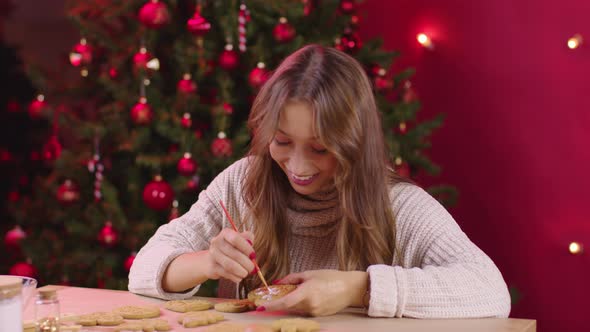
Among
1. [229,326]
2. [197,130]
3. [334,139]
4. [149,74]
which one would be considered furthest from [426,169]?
[229,326]

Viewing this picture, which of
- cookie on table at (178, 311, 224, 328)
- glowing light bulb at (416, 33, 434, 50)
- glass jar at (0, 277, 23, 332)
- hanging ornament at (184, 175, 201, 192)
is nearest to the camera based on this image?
glass jar at (0, 277, 23, 332)

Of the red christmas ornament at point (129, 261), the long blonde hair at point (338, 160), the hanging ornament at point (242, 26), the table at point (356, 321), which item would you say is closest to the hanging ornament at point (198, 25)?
the hanging ornament at point (242, 26)

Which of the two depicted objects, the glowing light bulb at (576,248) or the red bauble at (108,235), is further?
the glowing light bulb at (576,248)

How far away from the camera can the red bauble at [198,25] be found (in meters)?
2.65

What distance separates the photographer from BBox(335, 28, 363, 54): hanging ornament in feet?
9.69

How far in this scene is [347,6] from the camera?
2.96 meters

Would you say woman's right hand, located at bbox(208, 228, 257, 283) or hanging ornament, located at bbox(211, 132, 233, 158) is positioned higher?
hanging ornament, located at bbox(211, 132, 233, 158)

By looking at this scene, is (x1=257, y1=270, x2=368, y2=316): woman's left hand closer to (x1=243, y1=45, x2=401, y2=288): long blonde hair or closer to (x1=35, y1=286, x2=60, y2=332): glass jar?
(x1=243, y1=45, x2=401, y2=288): long blonde hair

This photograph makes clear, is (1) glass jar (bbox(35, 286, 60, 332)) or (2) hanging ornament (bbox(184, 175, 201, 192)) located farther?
(2) hanging ornament (bbox(184, 175, 201, 192))

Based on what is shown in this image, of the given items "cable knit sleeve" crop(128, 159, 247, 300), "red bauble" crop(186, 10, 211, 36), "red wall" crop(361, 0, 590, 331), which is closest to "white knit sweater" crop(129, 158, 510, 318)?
"cable knit sleeve" crop(128, 159, 247, 300)

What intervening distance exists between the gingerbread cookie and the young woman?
0.06 feet

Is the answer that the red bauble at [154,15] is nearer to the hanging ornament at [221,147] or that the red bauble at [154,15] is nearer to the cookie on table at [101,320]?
the hanging ornament at [221,147]

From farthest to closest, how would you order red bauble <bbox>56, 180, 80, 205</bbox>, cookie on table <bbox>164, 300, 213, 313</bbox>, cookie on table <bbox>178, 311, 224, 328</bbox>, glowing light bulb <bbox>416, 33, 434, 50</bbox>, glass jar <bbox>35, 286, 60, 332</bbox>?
glowing light bulb <bbox>416, 33, 434, 50</bbox>
red bauble <bbox>56, 180, 80, 205</bbox>
cookie on table <bbox>164, 300, 213, 313</bbox>
cookie on table <bbox>178, 311, 224, 328</bbox>
glass jar <bbox>35, 286, 60, 332</bbox>

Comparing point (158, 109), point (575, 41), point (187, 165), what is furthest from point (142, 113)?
point (575, 41)
